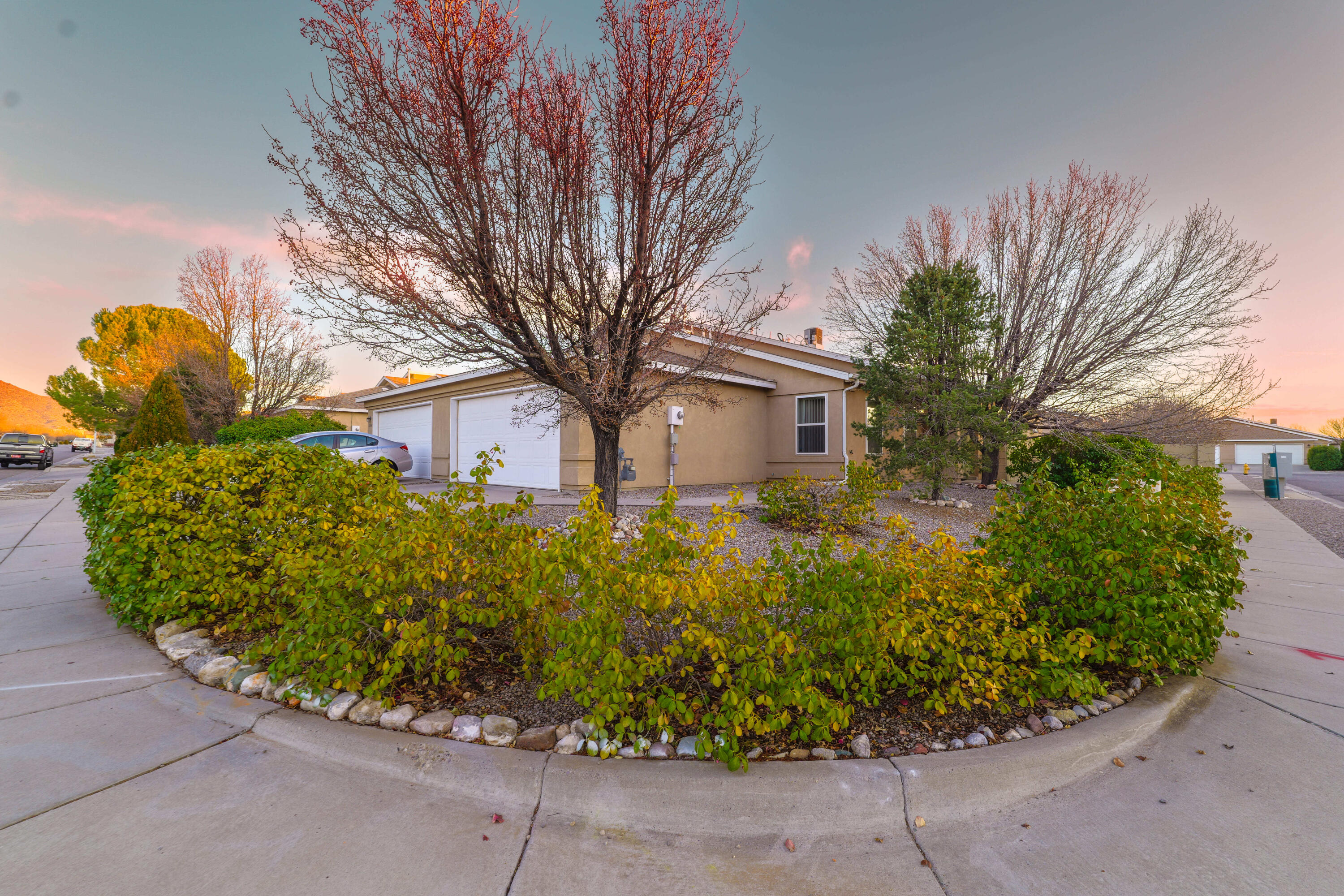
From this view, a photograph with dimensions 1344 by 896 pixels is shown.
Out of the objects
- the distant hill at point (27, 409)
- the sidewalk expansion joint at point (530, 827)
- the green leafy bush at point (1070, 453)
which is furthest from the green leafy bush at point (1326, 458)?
the distant hill at point (27, 409)

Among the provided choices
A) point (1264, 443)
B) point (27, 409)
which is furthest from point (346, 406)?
point (27, 409)

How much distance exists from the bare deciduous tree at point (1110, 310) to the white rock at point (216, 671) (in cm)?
1406

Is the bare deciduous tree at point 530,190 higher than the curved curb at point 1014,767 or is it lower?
higher

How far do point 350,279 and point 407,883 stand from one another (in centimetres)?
474

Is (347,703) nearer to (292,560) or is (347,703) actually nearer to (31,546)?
(292,560)

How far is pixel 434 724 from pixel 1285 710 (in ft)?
14.0

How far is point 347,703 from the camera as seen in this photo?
2.66m

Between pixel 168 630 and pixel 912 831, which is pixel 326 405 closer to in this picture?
pixel 168 630

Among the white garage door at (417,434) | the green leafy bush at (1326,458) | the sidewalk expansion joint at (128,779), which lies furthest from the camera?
the green leafy bush at (1326,458)

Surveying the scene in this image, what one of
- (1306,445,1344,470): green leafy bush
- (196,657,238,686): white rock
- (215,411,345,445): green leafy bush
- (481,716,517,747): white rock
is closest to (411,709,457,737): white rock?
(481,716,517,747): white rock

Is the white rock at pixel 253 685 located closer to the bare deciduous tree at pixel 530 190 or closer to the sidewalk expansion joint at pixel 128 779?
the sidewalk expansion joint at pixel 128 779

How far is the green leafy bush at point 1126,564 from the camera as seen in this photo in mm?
2814

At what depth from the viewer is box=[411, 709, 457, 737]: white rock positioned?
Answer: 97.3 inches

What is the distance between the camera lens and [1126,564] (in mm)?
3051
